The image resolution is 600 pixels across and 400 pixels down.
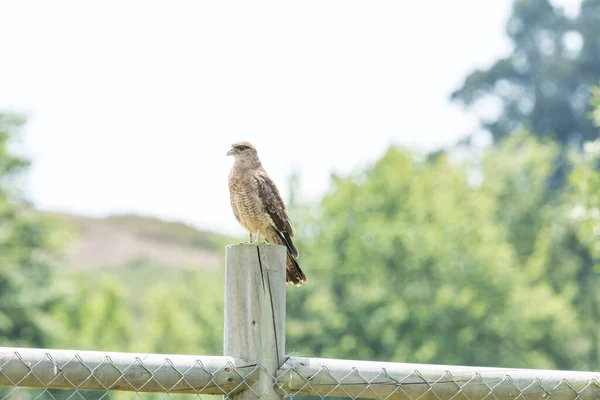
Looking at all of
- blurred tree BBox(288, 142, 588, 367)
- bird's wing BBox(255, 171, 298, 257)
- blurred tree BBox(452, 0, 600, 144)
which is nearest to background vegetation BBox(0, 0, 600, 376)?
blurred tree BBox(288, 142, 588, 367)

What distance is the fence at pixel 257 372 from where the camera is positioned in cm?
298

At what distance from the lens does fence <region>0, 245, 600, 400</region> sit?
298 cm

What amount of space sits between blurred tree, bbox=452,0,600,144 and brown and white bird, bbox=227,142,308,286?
5415cm

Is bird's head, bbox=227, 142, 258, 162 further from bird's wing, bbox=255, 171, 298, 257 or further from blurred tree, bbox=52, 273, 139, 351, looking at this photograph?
blurred tree, bbox=52, 273, 139, 351

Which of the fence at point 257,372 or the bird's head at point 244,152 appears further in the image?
the bird's head at point 244,152

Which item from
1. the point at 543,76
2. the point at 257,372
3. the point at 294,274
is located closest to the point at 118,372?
the point at 257,372

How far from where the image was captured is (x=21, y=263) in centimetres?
2656

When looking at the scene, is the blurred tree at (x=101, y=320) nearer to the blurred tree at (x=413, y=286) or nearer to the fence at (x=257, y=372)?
the blurred tree at (x=413, y=286)

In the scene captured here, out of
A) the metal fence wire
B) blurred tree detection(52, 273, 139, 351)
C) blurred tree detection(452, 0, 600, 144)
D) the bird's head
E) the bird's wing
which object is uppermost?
blurred tree detection(452, 0, 600, 144)

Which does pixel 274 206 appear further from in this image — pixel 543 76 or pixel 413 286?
pixel 543 76

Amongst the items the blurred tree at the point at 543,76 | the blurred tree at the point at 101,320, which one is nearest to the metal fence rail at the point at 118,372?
the blurred tree at the point at 101,320

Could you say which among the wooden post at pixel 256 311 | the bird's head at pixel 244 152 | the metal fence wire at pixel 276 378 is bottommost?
the metal fence wire at pixel 276 378

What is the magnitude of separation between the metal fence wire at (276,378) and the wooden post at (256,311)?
21 millimetres

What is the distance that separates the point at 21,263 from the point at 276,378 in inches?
970
